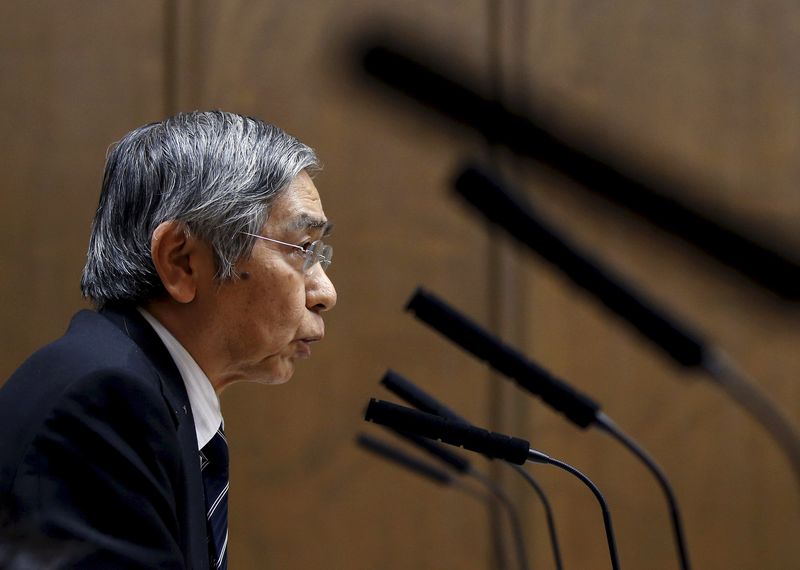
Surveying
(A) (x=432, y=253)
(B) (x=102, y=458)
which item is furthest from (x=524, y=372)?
(A) (x=432, y=253)

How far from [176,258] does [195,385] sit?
0.15 m

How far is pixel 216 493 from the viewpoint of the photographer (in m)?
1.15

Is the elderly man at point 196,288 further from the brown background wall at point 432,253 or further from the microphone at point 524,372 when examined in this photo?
the brown background wall at point 432,253

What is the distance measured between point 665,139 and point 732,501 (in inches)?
34.0

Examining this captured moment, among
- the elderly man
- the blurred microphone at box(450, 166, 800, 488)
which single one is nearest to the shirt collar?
the elderly man

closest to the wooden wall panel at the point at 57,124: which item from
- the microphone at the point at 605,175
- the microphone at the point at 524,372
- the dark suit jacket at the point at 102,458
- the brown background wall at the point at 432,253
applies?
the brown background wall at the point at 432,253

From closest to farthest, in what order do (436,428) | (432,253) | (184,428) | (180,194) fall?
1. (436,428)
2. (184,428)
3. (180,194)
4. (432,253)

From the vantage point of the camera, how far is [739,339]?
2.36 metres

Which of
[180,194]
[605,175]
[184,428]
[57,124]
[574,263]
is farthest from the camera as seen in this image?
[57,124]

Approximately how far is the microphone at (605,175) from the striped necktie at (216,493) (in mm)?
944

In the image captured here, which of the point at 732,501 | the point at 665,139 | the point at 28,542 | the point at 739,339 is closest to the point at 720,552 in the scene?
the point at 732,501

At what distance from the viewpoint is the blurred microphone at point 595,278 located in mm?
330

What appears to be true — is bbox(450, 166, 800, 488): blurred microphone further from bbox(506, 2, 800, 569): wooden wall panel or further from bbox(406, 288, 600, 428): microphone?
bbox(506, 2, 800, 569): wooden wall panel

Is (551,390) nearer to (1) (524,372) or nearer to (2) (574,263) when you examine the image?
(1) (524,372)
